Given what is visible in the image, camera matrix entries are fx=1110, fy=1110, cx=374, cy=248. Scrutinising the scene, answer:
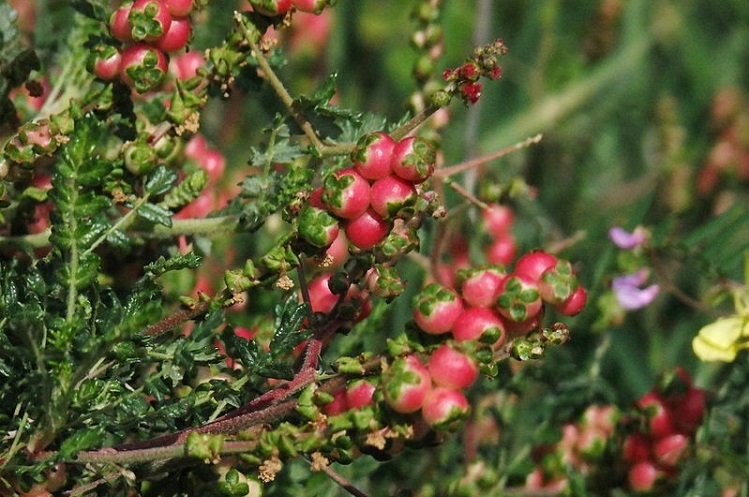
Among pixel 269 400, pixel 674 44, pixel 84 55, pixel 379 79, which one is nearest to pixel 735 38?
pixel 674 44

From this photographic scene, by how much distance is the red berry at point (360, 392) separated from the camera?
2.18ft

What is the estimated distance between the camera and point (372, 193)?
677 millimetres

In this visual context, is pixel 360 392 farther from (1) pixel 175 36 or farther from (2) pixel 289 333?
(1) pixel 175 36

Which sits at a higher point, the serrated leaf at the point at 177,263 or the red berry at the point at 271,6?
the red berry at the point at 271,6

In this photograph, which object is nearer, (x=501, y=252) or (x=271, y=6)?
(x=271, y=6)

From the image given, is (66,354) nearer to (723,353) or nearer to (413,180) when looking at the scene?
(413,180)

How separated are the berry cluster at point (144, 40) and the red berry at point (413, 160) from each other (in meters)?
0.19

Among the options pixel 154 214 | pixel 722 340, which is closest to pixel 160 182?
pixel 154 214

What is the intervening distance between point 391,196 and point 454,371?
11cm

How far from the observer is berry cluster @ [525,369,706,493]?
100 centimetres

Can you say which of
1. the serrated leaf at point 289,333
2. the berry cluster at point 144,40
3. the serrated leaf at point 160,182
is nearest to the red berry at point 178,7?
the berry cluster at point 144,40

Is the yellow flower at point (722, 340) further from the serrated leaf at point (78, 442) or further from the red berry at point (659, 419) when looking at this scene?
the serrated leaf at point (78, 442)

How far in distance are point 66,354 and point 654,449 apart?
0.58 meters

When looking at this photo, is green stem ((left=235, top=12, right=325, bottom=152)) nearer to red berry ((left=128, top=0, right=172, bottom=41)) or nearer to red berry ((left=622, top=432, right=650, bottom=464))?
A: red berry ((left=128, top=0, right=172, bottom=41))
